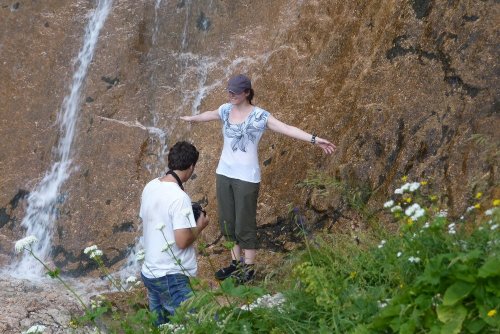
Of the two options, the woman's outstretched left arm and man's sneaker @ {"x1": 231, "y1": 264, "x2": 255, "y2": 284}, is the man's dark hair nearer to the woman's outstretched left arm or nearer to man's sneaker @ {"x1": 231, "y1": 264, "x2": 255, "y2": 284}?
man's sneaker @ {"x1": 231, "y1": 264, "x2": 255, "y2": 284}

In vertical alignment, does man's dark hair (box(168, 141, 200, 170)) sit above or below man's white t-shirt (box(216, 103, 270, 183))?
above

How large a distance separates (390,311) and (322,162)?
4448 millimetres

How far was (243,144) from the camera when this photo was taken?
6.97 m

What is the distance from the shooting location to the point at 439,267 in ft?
13.7

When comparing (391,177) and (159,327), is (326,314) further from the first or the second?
(391,177)

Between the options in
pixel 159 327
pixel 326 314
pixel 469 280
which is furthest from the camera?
pixel 159 327

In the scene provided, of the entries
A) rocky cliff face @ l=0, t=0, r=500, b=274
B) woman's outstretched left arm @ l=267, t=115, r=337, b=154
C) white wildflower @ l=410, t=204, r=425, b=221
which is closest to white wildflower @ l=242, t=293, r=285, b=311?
white wildflower @ l=410, t=204, r=425, b=221

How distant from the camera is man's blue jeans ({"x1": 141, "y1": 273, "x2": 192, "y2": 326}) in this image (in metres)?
5.55

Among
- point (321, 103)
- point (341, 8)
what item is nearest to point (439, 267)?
point (321, 103)

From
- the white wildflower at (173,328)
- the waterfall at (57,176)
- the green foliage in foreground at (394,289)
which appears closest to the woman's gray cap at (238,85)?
the green foliage in foreground at (394,289)

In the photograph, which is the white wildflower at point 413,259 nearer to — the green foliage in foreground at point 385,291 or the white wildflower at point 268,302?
the green foliage in foreground at point 385,291

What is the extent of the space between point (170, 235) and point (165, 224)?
94 mm

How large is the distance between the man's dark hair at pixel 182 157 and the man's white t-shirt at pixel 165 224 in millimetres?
151

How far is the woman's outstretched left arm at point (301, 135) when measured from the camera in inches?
262
